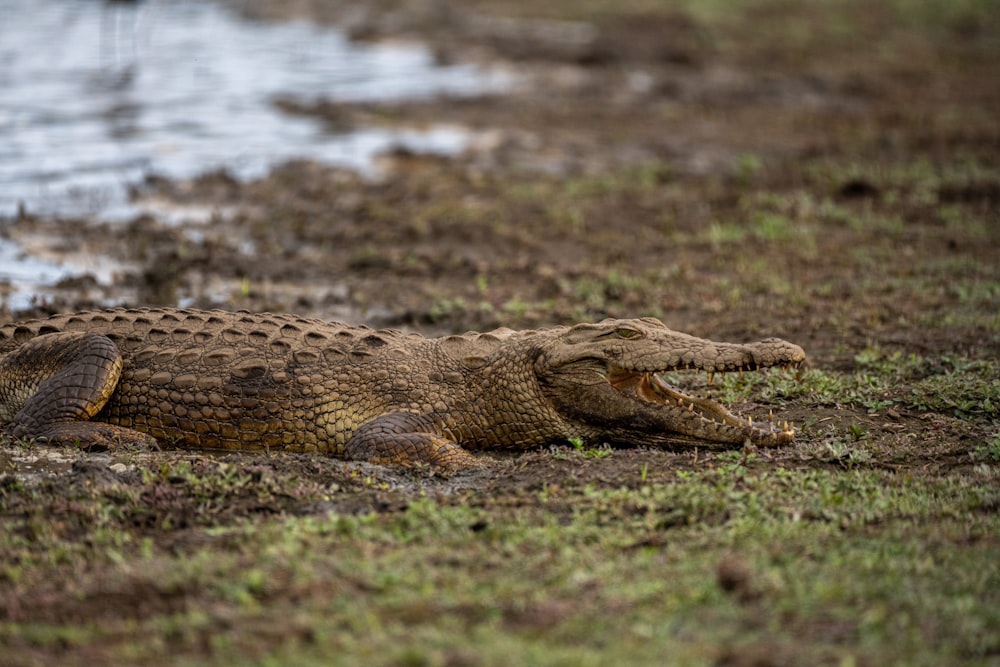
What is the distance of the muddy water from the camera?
1230 cm

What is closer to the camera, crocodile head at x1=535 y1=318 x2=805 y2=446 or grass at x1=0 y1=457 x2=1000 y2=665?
grass at x1=0 y1=457 x2=1000 y2=665

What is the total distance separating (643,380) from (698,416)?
435mm

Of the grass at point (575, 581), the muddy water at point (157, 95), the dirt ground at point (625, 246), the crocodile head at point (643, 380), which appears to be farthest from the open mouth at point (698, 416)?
the muddy water at point (157, 95)

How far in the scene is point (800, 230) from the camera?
10.8m

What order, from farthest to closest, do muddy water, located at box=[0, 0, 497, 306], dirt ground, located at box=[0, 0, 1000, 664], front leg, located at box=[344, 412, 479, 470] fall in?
muddy water, located at box=[0, 0, 497, 306] < front leg, located at box=[344, 412, 479, 470] < dirt ground, located at box=[0, 0, 1000, 664]

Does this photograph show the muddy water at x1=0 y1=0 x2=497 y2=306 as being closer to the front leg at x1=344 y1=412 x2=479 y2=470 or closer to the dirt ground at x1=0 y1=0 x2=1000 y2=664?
the dirt ground at x1=0 y1=0 x2=1000 y2=664

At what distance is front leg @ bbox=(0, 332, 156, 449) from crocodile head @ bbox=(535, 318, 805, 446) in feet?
7.40

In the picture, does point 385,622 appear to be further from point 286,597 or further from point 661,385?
point 661,385

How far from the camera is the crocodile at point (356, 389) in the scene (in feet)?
19.2

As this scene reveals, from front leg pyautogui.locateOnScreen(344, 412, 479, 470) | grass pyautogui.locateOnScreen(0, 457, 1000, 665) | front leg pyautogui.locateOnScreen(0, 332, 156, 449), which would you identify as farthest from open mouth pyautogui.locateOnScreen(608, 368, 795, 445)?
front leg pyautogui.locateOnScreen(0, 332, 156, 449)

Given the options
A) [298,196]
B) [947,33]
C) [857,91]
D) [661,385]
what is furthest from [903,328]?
[947,33]

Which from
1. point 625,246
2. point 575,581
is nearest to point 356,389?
point 575,581

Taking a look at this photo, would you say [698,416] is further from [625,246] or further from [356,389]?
[625,246]

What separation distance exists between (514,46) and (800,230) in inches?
485
